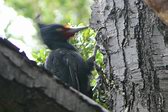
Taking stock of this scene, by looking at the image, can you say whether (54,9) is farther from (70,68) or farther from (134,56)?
(134,56)

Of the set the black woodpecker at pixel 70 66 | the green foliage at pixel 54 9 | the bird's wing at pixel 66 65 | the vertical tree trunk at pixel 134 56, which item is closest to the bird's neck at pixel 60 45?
the black woodpecker at pixel 70 66

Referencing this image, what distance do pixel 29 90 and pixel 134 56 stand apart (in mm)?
1308

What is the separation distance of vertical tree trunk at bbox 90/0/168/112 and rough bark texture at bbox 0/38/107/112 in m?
1.17

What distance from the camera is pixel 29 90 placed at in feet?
2.52

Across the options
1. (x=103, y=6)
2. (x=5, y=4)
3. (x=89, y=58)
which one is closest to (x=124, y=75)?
(x=103, y=6)

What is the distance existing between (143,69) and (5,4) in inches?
178

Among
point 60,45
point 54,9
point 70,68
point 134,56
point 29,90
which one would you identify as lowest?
point 29,90

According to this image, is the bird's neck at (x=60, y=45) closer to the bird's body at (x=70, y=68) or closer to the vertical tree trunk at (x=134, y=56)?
the bird's body at (x=70, y=68)

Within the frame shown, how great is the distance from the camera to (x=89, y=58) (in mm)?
3037

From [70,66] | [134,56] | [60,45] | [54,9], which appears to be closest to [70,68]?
[70,66]

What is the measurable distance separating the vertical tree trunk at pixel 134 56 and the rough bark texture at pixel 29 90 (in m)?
1.17

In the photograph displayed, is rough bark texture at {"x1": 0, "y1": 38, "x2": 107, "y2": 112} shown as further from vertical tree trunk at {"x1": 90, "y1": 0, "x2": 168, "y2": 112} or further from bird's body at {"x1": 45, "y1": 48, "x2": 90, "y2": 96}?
bird's body at {"x1": 45, "y1": 48, "x2": 90, "y2": 96}

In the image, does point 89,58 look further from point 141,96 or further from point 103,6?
point 141,96

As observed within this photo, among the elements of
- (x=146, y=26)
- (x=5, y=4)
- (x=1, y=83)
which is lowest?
(x=1, y=83)
